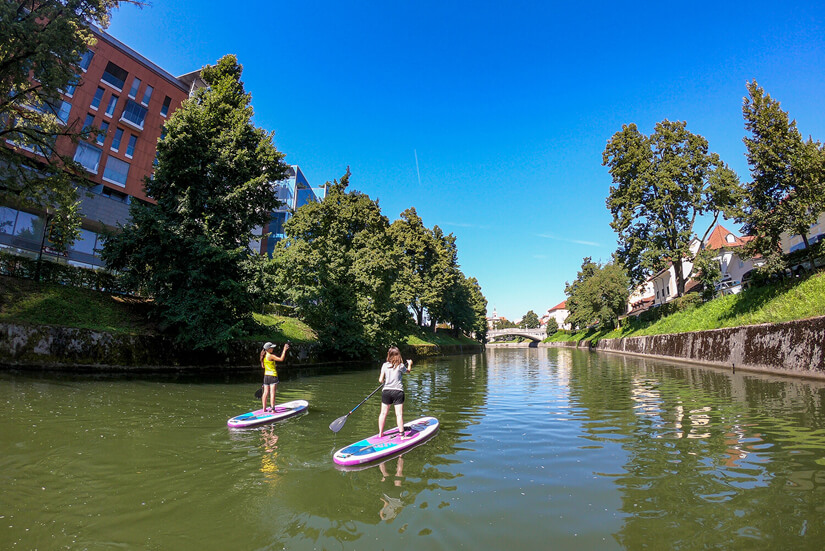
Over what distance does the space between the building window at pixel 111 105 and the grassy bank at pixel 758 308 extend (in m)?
57.3

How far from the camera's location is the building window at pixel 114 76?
1599 inches

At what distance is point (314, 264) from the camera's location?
29.4 m

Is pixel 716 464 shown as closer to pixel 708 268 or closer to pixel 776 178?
pixel 776 178

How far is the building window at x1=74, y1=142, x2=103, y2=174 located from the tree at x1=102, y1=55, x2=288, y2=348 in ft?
79.6

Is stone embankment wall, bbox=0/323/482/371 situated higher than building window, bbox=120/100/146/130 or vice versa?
building window, bbox=120/100/146/130

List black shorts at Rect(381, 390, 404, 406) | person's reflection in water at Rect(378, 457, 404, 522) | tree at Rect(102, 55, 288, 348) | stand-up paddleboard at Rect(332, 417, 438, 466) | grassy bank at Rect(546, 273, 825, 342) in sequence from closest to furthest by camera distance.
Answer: person's reflection in water at Rect(378, 457, 404, 522) < stand-up paddleboard at Rect(332, 417, 438, 466) < black shorts at Rect(381, 390, 404, 406) < grassy bank at Rect(546, 273, 825, 342) < tree at Rect(102, 55, 288, 348)

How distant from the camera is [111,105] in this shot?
41.0 metres

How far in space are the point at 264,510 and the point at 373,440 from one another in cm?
326

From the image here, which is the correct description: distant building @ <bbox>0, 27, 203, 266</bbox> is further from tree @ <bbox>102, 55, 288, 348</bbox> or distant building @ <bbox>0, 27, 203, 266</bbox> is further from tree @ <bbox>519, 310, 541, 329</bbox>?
tree @ <bbox>519, 310, 541, 329</bbox>

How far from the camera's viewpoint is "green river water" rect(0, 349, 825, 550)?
4504mm

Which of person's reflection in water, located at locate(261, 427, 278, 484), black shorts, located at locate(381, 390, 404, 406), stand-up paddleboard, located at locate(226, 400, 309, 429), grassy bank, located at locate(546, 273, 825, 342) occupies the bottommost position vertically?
person's reflection in water, located at locate(261, 427, 278, 484)

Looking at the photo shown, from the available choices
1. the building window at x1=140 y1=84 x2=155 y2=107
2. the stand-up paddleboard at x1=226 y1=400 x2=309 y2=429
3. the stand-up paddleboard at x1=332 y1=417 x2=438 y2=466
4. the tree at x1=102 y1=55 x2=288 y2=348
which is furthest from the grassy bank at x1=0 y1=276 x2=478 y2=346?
the building window at x1=140 y1=84 x2=155 y2=107

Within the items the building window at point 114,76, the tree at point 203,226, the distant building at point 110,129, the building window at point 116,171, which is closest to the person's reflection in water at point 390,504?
the tree at point 203,226

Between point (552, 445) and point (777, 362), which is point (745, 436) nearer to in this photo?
point (552, 445)
